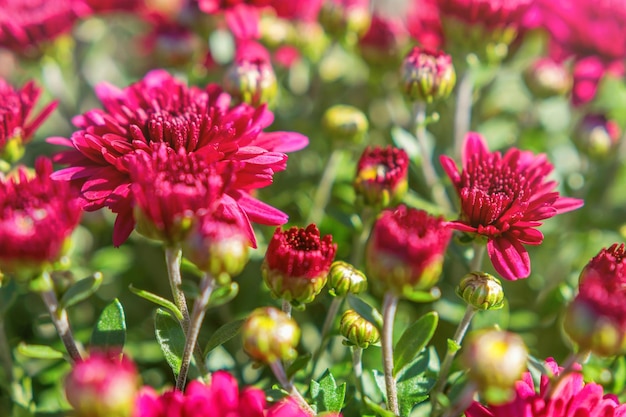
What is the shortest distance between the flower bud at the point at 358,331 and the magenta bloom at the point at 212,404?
0.58ft

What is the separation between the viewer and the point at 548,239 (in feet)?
4.57

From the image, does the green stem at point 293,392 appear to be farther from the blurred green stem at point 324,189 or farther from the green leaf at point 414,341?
the blurred green stem at point 324,189

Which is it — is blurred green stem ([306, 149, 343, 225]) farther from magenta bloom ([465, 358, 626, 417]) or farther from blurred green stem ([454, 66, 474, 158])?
magenta bloom ([465, 358, 626, 417])

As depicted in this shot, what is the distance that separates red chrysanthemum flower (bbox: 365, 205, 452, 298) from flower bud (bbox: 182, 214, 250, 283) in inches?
5.8

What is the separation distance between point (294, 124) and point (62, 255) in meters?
0.80

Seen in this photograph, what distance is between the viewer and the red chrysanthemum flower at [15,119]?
3.32 feet

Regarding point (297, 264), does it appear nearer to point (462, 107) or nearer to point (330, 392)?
point (330, 392)

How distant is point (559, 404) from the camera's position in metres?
0.78

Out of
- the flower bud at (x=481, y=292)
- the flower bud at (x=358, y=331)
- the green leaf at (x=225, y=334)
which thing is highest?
the flower bud at (x=481, y=292)

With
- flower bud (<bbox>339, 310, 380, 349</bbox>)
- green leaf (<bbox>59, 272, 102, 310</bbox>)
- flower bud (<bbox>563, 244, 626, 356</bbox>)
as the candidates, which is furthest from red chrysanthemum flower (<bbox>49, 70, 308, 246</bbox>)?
flower bud (<bbox>563, 244, 626, 356</bbox>)

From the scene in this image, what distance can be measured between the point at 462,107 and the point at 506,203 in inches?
20.2

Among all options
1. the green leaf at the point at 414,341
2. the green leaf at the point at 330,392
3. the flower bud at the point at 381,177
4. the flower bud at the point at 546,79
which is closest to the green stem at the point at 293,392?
the green leaf at the point at 330,392

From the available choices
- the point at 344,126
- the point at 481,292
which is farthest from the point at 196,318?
the point at 344,126

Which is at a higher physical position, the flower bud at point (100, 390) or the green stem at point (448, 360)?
the flower bud at point (100, 390)
